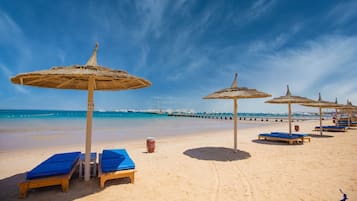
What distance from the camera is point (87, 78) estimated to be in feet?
13.4

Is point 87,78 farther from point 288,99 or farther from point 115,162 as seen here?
point 288,99

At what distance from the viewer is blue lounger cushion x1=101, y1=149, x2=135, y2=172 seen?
3.52m

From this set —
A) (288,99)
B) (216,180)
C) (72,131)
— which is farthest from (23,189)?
(72,131)

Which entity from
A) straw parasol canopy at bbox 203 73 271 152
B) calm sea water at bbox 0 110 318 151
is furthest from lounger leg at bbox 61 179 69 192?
calm sea water at bbox 0 110 318 151

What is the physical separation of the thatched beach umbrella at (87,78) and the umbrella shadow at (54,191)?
0.25 m

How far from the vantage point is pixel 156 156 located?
20.1 feet

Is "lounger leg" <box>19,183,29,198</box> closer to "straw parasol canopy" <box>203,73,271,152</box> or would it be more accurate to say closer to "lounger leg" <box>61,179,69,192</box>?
"lounger leg" <box>61,179,69,192</box>

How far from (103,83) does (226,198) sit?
4.25 m

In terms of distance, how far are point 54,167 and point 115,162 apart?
3.91ft

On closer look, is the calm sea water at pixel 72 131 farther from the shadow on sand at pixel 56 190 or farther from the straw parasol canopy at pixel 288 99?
the straw parasol canopy at pixel 288 99

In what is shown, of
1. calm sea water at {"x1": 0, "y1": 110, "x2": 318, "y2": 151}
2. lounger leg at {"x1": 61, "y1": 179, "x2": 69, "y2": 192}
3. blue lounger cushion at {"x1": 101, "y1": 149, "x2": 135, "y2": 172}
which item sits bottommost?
calm sea water at {"x1": 0, "y1": 110, "x2": 318, "y2": 151}

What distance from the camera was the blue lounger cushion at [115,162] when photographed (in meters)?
3.52

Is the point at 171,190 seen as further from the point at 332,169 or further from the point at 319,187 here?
the point at 332,169

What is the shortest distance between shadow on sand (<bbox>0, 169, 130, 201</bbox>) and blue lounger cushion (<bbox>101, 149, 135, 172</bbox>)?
43cm
